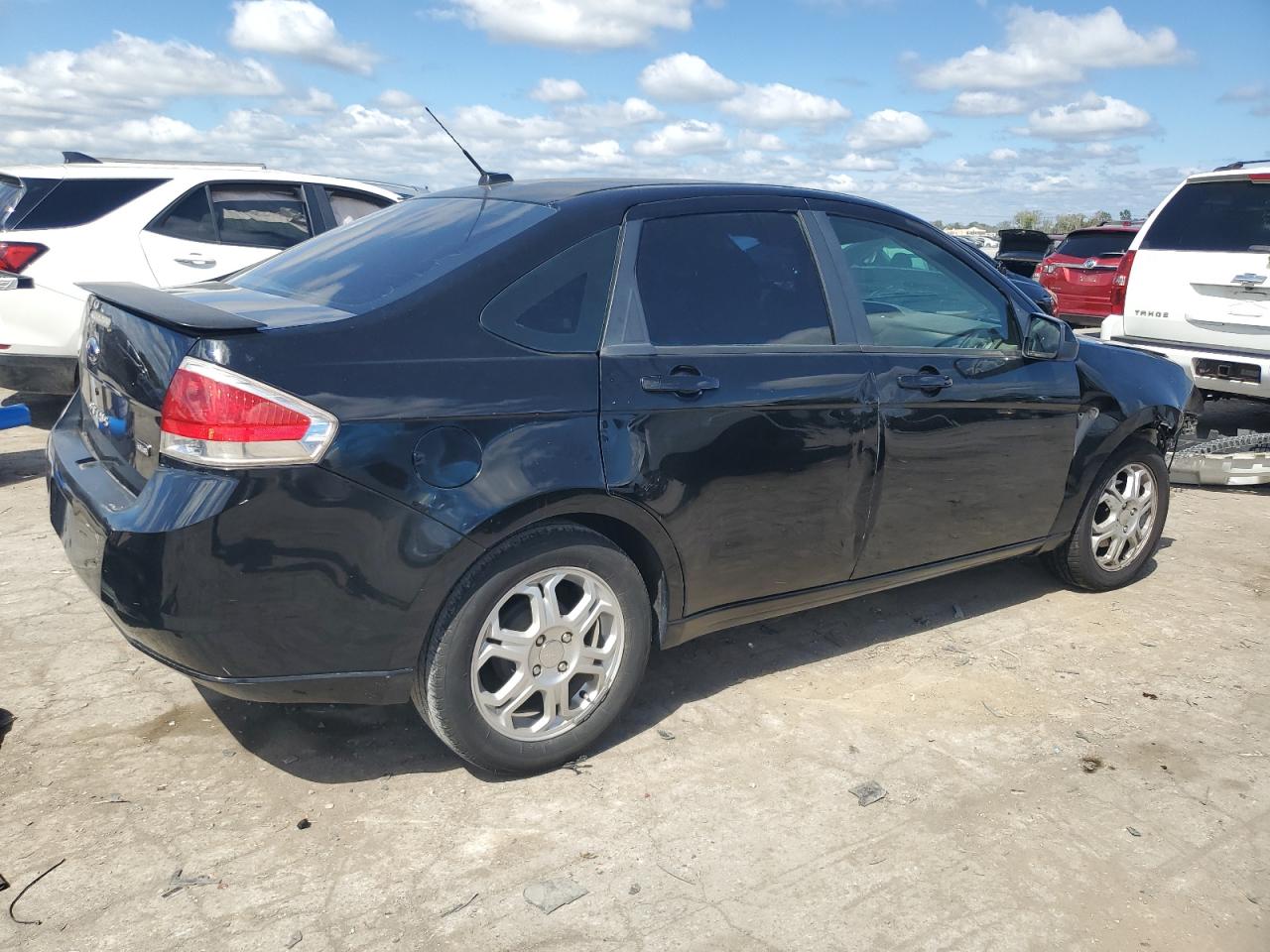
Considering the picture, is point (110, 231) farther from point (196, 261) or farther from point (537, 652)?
point (537, 652)

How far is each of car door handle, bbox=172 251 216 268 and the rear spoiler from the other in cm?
442

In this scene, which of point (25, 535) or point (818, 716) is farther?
point (25, 535)

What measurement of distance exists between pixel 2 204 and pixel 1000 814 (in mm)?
7196

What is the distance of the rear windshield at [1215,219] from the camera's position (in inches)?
286

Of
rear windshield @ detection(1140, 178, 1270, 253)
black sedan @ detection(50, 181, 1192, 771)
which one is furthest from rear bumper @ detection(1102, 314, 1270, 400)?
black sedan @ detection(50, 181, 1192, 771)

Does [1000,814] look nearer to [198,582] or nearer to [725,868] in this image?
[725,868]

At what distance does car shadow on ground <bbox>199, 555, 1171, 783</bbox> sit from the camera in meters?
3.29

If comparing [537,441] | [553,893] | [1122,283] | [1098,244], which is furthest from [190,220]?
[1098,244]

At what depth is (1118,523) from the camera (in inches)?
193

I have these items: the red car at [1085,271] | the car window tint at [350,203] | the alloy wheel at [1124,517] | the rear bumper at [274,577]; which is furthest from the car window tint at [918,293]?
the red car at [1085,271]

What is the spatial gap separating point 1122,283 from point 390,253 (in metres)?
6.66

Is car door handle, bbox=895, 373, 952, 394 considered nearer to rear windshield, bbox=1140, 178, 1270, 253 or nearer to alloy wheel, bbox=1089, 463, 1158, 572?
alloy wheel, bbox=1089, 463, 1158, 572

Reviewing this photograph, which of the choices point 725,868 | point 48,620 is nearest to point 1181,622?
point 725,868

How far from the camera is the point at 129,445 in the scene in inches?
114
